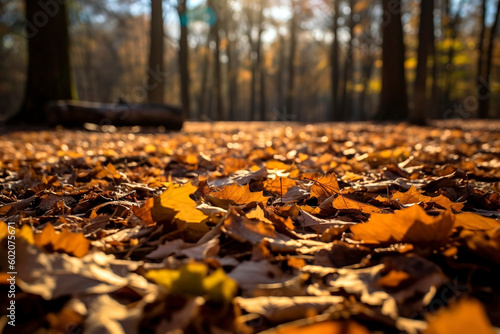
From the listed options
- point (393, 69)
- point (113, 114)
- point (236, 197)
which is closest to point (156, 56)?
point (113, 114)

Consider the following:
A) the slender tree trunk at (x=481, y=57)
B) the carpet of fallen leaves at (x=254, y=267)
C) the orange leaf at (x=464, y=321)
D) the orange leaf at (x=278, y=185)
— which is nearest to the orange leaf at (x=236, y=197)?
the carpet of fallen leaves at (x=254, y=267)

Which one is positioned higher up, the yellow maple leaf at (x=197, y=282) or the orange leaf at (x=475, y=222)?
the orange leaf at (x=475, y=222)

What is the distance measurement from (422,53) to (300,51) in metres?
31.4

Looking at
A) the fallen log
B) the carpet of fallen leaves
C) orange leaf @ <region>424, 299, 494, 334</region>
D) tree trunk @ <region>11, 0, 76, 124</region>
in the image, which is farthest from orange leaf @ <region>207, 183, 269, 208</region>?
tree trunk @ <region>11, 0, 76, 124</region>

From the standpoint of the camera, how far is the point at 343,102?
63.4 feet

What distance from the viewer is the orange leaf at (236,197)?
4.53ft

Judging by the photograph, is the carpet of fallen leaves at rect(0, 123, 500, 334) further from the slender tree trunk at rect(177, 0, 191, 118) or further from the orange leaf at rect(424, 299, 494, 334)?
the slender tree trunk at rect(177, 0, 191, 118)

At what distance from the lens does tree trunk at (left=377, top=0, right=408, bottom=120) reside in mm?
10914

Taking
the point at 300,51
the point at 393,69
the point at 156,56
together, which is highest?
the point at 300,51

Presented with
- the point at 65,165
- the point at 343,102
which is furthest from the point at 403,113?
the point at 65,165

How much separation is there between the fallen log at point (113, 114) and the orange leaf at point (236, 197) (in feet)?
23.9

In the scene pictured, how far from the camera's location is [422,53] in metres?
7.97

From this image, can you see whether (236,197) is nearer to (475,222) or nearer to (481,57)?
(475,222)

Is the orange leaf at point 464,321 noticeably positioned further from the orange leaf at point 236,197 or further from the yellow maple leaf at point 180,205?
the orange leaf at point 236,197
